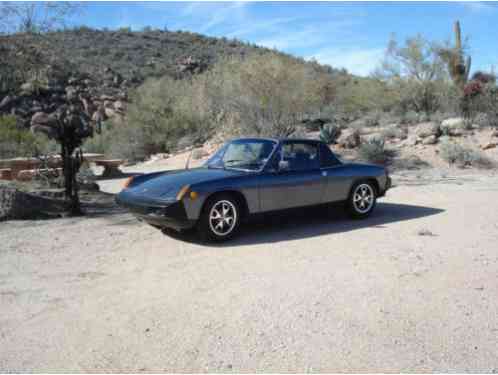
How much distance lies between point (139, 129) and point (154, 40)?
34127 mm

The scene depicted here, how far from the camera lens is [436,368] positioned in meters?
3.38

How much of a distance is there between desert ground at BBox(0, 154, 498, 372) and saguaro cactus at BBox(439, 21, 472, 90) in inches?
847

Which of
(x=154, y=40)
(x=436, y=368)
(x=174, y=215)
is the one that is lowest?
(x=436, y=368)

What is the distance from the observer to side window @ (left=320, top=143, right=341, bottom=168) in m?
8.05

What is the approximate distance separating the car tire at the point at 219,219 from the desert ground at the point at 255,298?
0.19 meters

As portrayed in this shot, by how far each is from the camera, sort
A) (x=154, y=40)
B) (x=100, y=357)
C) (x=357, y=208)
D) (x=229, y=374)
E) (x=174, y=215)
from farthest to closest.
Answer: (x=154, y=40) < (x=357, y=208) < (x=174, y=215) < (x=100, y=357) < (x=229, y=374)

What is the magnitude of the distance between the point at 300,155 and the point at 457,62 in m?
23.1

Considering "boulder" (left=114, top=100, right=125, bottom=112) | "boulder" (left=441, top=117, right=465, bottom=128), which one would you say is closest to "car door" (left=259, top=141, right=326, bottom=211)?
"boulder" (left=441, top=117, right=465, bottom=128)

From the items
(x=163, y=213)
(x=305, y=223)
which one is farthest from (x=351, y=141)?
(x=163, y=213)

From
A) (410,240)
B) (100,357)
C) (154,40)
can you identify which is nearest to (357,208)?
(410,240)

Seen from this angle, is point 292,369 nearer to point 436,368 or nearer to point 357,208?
point 436,368

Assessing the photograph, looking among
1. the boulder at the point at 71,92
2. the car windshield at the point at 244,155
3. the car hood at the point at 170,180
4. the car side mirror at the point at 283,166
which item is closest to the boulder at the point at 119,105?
the boulder at the point at 71,92

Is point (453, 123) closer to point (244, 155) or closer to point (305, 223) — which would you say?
point (305, 223)

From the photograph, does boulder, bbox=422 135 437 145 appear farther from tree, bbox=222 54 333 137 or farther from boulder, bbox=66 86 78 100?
boulder, bbox=66 86 78 100
